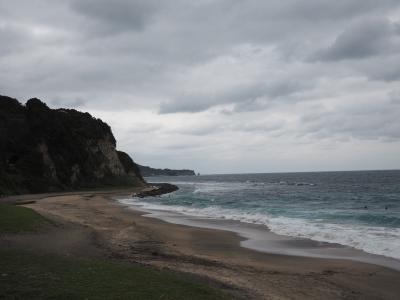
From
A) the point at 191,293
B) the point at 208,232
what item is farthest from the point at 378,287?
the point at 208,232

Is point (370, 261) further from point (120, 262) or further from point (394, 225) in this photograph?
point (394, 225)

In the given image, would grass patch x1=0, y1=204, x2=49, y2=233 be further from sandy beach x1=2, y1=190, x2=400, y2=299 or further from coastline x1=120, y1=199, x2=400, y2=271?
coastline x1=120, y1=199, x2=400, y2=271

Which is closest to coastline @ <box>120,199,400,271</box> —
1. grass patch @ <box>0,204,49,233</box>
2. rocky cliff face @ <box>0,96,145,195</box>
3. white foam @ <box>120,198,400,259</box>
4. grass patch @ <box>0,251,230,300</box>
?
white foam @ <box>120,198,400,259</box>

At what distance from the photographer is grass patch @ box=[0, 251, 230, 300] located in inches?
364

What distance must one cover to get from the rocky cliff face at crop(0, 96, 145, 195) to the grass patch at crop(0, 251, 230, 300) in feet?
148

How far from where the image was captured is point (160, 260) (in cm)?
1493

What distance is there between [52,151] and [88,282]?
70.2m

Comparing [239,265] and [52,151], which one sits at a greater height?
[52,151]

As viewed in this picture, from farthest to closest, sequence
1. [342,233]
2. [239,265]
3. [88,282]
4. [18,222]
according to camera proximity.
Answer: [342,233], [18,222], [239,265], [88,282]

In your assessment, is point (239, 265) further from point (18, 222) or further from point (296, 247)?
point (18, 222)

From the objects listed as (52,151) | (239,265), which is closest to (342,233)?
(239,265)

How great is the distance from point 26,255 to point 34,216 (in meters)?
9.69

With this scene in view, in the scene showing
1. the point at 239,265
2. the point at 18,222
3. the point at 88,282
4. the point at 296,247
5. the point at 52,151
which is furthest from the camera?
the point at 52,151

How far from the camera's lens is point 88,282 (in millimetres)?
10109
